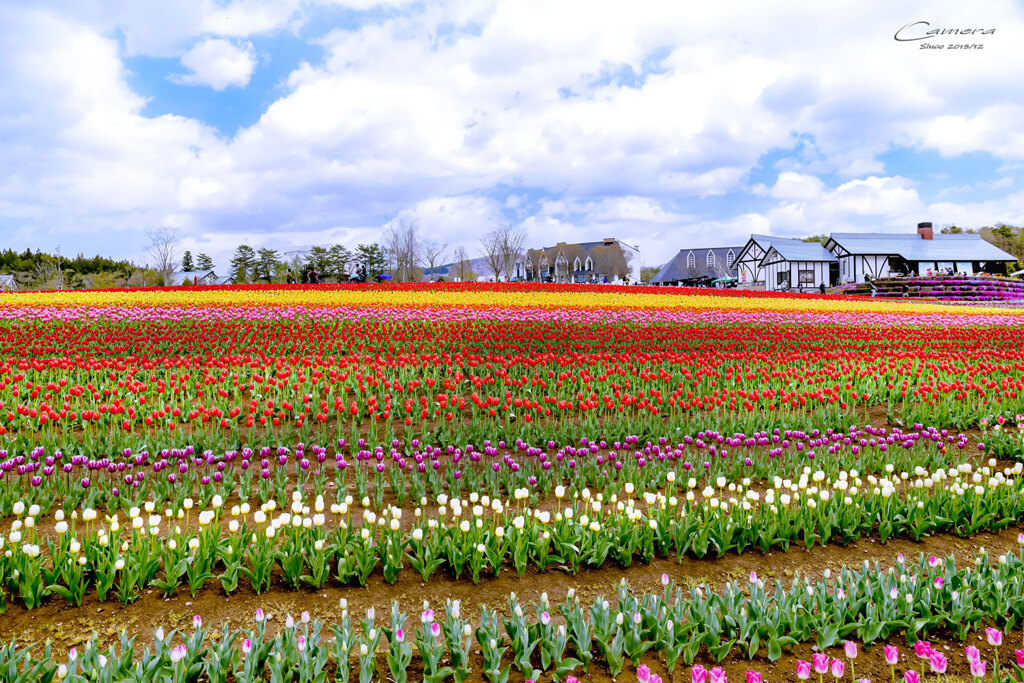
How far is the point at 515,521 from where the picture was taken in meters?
4.45

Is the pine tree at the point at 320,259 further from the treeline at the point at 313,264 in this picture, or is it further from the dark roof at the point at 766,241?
the dark roof at the point at 766,241

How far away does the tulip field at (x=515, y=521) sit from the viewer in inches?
143

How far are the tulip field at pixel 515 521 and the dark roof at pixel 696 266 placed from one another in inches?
2938

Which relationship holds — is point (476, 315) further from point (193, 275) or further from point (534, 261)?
point (193, 275)

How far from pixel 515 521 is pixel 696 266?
86453 mm

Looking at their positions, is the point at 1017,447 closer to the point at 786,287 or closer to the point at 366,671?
the point at 366,671

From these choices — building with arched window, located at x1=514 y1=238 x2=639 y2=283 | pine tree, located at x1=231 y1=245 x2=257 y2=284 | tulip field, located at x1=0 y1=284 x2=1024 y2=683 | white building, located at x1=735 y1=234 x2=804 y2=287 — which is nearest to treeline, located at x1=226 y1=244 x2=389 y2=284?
pine tree, located at x1=231 y1=245 x2=257 y2=284

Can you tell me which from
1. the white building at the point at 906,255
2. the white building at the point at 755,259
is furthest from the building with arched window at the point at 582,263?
the white building at the point at 906,255

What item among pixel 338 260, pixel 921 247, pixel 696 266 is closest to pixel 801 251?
pixel 921 247

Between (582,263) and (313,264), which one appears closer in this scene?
(313,264)

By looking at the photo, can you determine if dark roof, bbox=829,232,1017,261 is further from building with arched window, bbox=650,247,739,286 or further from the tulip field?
the tulip field

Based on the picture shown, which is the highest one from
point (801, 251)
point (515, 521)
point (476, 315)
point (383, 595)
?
point (801, 251)

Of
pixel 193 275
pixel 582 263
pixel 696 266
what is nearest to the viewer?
pixel 696 266

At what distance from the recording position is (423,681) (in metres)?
3.46
